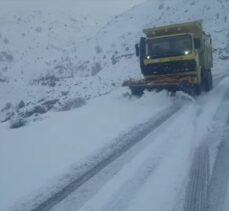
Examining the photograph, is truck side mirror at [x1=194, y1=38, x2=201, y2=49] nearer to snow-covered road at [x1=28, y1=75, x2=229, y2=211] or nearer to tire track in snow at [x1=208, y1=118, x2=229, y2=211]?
snow-covered road at [x1=28, y1=75, x2=229, y2=211]

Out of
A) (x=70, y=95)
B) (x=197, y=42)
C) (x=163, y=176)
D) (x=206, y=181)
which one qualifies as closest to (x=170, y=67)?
(x=197, y=42)

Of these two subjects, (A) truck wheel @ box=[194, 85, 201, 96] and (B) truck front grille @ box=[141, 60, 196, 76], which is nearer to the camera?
(B) truck front grille @ box=[141, 60, 196, 76]

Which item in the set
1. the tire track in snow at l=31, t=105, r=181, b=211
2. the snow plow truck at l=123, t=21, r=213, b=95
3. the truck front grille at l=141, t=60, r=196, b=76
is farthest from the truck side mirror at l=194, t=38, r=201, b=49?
the tire track in snow at l=31, t=105, r=181, b=211

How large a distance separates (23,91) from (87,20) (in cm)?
5599

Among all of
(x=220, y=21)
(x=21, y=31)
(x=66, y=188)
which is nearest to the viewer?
(x=66, y=188)

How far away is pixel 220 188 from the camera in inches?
251

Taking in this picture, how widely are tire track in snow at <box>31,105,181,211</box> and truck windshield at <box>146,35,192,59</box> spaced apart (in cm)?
272

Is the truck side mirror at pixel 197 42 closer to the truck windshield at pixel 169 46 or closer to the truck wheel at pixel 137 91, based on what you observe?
the truck windshield at pixel 169 46

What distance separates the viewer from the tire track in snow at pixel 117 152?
6.31 m

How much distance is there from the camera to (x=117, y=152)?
336 inches

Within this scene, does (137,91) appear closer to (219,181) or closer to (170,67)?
(170,67)

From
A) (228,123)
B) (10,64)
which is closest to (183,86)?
(228,123)

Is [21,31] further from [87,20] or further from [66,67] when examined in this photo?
[66,67]

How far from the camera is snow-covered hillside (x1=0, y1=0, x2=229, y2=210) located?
8031mm
